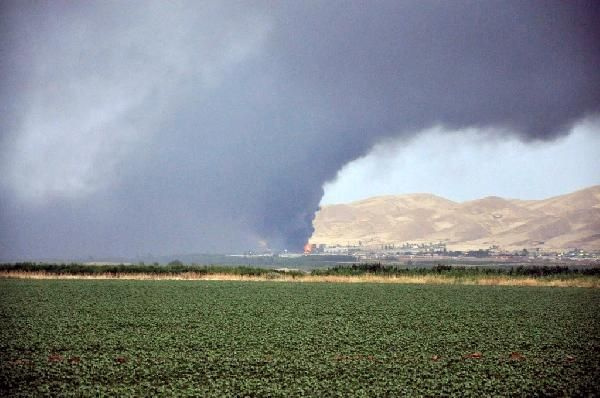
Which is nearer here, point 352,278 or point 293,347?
point 293,347

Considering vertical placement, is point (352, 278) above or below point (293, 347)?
above

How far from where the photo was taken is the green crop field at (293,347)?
62.2ft

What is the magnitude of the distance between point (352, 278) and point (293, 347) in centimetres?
5082

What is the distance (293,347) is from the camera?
81.8 feet

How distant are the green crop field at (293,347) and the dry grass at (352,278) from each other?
27.4 meters

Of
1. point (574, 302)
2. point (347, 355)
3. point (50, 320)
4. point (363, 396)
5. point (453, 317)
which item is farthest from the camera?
point (574, 302)

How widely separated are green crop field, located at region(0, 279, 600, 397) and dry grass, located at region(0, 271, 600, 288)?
27.4 meters

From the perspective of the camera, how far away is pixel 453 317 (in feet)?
120

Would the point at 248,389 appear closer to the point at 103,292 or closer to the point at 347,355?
the point at 347,355

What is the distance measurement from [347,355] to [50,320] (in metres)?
19.1

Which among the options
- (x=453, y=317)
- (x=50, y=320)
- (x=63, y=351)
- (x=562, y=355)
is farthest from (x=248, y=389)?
(x=453, y=317)

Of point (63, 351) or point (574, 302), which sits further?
point (574, 302)

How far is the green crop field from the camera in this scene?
62.2 feet

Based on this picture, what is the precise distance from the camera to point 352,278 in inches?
2953
